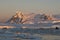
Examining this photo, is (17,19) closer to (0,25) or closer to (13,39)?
(0,25)

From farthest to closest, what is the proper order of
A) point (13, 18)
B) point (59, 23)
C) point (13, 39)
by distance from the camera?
point (13, 18)
point (59, 23)
point (13, 39)

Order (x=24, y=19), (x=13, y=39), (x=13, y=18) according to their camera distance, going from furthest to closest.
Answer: (x=13, y=18) < (x=24, y=19) < (x=13, y=39)

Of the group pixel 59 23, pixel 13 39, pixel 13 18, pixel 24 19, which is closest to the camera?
pixel 13 39

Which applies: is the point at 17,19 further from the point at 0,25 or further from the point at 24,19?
the point at 0,25

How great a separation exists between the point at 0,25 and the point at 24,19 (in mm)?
27746

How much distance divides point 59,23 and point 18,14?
3630 centimetres

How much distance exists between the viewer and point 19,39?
Result: 65.1ft

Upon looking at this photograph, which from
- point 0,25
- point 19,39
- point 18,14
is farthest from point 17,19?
point 19,39

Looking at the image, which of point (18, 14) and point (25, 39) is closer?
point (25, 39)

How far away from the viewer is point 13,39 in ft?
64.3

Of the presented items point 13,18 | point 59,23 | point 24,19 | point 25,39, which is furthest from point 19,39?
point 13,18

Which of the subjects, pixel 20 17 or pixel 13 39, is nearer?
pixel 13 39

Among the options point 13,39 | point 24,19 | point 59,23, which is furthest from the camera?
point 24,19

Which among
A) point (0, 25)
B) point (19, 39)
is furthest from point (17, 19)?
point (19, 39)
